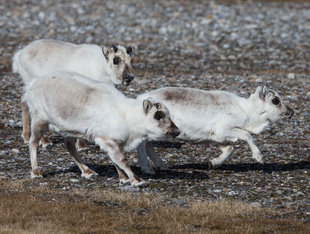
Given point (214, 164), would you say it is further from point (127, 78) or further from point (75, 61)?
point (75, 61)

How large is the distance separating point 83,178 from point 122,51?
413 centimetres

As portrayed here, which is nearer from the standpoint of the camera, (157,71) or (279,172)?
(279,172)

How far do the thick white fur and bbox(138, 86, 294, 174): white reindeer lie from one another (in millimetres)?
2730

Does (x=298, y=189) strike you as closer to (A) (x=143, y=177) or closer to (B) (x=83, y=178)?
(A) (x=143, y=177)

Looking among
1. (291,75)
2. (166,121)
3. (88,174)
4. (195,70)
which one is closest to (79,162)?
(88,174)

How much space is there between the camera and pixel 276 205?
493 inches

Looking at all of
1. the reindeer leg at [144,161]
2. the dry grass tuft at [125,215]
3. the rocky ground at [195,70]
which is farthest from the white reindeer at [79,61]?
the dry grass tuft at [125,215]

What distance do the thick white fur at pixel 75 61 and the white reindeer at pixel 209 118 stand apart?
2730 millimetres

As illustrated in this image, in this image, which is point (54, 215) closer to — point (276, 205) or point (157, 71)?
point (276, 205)

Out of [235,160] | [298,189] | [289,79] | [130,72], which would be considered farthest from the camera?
[289,79]

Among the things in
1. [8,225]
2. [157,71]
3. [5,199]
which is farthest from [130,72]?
[157,71]

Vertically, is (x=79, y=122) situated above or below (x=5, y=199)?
above

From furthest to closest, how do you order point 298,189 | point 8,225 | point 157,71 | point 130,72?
point 157,71
point 130,72
point 298,189
point 8,225

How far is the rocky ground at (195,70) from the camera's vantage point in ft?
45.8
